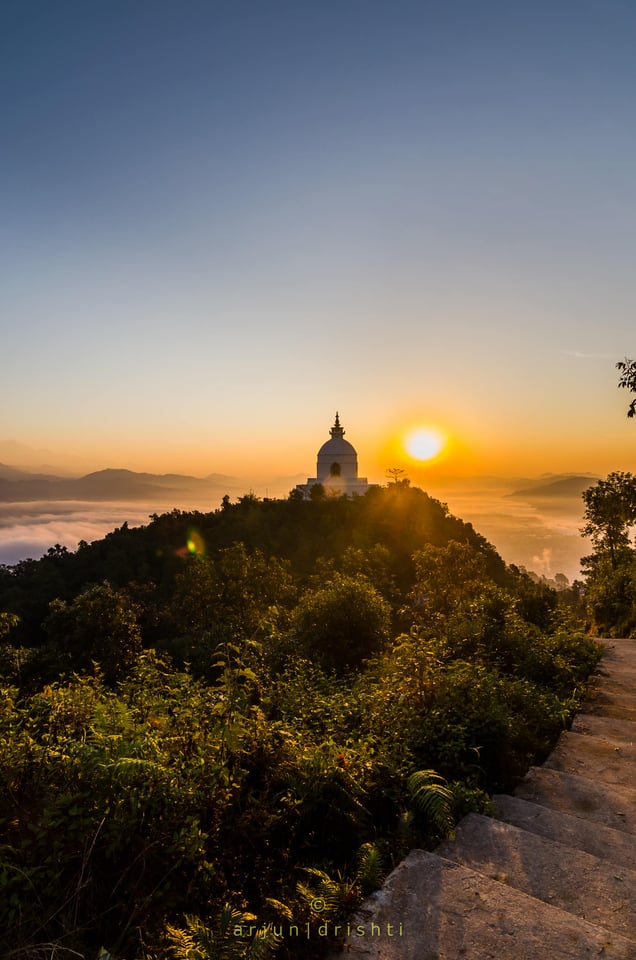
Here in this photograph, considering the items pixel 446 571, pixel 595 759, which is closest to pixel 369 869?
pixel 595 759

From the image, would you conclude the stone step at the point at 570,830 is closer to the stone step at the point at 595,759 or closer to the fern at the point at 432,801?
the fern at the point at 432,801

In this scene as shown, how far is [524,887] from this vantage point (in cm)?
318

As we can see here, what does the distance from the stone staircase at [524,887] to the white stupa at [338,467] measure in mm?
61981

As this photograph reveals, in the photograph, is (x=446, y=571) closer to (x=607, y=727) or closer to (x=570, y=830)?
(x=607, y=727)

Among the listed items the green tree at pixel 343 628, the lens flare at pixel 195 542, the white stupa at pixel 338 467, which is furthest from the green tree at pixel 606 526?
the white stupa at pixel 338 467

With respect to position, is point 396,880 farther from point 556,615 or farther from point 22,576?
point 22,576

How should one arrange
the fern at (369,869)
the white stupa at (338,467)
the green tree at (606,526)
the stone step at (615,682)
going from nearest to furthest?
1. the fern at (369,869)
2. the stone step at (615,682)
3. the green tree at (606,526)
4. the white stupa at (338,467)

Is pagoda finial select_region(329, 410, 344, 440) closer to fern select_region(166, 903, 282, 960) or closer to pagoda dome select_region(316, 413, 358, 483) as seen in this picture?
pagoda dome select_region(316, 413, 358, 483)

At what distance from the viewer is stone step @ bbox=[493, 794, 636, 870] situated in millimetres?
3678

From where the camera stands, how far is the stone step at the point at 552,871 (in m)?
3.05

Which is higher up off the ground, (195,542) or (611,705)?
(611,705)

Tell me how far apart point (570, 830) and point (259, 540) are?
149 ft

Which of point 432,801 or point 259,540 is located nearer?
point 432,801

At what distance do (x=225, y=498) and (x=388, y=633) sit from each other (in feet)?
148
